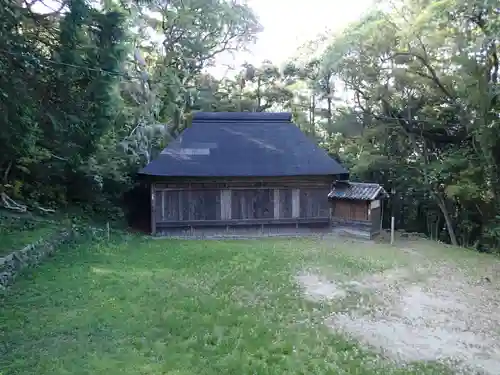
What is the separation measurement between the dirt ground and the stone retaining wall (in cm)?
550

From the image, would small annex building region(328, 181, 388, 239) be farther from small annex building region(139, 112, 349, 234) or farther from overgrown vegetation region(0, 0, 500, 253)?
overgrown vegetation region(0, 0, 500, 253)

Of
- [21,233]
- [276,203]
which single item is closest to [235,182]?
[276,203]

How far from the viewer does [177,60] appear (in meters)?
19.8

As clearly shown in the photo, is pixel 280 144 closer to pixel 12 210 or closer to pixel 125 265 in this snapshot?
pixel 125 265

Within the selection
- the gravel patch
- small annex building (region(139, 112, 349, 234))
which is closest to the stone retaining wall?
small annex building (region(139, 112, 349, 234))

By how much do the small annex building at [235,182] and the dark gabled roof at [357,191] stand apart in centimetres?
33

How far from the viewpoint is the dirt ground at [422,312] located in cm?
543

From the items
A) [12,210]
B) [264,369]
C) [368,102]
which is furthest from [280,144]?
→ [264,369]

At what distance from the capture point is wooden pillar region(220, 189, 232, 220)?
14.0 m

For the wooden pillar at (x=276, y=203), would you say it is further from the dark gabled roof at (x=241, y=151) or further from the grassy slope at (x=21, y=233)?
the grassy slope at (x=21, y=233)

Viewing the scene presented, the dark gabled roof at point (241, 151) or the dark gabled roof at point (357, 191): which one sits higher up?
the dark gabled roof at point (241, 151)

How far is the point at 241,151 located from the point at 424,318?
30.2 ft

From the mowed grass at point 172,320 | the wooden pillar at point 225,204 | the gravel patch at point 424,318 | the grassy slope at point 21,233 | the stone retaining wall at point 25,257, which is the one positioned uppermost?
the wooden pillar at point 225,204

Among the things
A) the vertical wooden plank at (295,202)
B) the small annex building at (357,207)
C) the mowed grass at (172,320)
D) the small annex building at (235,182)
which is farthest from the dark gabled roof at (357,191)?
the mowed grass at (172,320)
